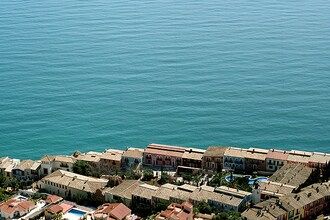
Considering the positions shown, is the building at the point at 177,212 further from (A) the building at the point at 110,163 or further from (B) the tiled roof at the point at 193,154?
(A) the building at the point at 110,163

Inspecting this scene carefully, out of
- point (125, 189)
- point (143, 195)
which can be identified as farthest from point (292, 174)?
point (125, 189)

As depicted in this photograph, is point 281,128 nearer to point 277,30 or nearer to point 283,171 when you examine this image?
point 283,171

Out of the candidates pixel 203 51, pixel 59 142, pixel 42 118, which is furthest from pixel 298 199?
pixel 203 51

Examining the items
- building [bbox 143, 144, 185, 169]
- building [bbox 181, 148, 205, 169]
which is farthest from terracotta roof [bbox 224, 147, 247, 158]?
building [bbox 143, 144, 185, 169]

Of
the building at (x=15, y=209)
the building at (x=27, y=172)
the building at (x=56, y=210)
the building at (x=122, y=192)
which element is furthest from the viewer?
the building at (x=27, y=172)

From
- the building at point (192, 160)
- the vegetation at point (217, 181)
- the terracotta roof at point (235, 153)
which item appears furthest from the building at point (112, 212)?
the terracotta roof at point (235, 153)

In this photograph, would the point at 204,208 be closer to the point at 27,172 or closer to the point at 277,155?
the point at 277,155

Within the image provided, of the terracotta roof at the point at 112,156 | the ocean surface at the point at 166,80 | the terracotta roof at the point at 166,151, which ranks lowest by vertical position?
the terracotta roof at the point at 112,156
